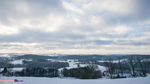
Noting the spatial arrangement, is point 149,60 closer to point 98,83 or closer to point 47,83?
point 98,83

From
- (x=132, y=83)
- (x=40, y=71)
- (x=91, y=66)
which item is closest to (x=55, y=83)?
(x=132, y=83)

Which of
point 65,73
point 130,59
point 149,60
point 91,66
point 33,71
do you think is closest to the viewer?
point 91,66

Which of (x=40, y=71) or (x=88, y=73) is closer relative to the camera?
(x=88, y=73)

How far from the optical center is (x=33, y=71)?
217 ft

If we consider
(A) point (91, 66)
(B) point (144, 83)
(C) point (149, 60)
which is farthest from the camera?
(C) point (149, 60)

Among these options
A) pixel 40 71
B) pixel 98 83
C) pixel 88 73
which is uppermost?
pixel 98 83

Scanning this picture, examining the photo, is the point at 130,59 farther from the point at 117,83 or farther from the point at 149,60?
the point at 117,83

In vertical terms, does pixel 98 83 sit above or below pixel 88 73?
above

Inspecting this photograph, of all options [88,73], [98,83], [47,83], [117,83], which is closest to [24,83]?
[47,83]

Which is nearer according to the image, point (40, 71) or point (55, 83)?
point (55, 83)

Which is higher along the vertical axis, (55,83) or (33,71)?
(55,83)

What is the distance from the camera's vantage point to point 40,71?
6700cm

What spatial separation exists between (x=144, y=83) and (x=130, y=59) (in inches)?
1002

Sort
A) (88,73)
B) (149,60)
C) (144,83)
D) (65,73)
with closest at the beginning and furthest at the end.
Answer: (144,83)
(88,73)
(149,60)
(65,73)
